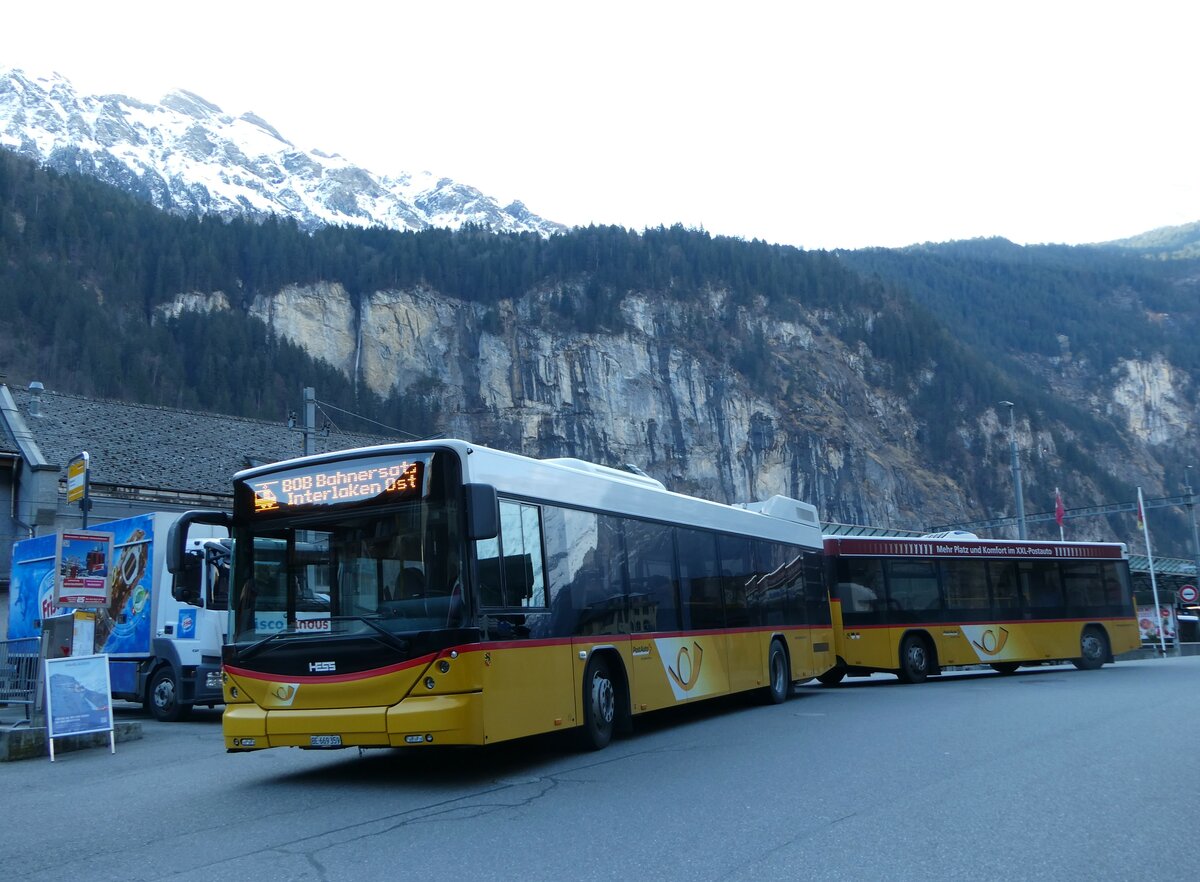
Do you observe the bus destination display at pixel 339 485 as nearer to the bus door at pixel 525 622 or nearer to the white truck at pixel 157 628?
the bus door at pixel 525 622

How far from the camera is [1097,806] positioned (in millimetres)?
7465

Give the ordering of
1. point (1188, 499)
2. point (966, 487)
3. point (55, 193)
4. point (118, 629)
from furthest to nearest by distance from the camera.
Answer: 1. point (966, 487)
2. point (55, 193)
3. point (1188, 499)
4. point (118, 629)

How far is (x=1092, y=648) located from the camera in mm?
24250

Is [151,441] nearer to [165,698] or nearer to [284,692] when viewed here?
[165,698]

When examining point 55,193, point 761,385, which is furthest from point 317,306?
point 761,385

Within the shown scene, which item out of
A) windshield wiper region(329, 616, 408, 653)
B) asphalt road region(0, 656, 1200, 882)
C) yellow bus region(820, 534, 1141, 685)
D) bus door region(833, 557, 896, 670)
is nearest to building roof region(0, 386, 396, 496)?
bus door region(833, 557, 896, 670)

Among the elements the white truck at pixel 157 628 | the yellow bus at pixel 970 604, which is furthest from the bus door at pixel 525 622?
the yellow bus at pixel 970 604

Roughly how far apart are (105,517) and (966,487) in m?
110

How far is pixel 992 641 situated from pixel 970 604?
37.5 inches

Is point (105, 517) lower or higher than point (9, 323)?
lower

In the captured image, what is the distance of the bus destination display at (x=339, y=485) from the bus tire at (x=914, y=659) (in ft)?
47.1

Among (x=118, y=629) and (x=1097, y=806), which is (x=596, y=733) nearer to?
(x=1097, y=806)

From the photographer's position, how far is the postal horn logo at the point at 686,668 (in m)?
12.4

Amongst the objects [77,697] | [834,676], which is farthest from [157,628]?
[834,676]
